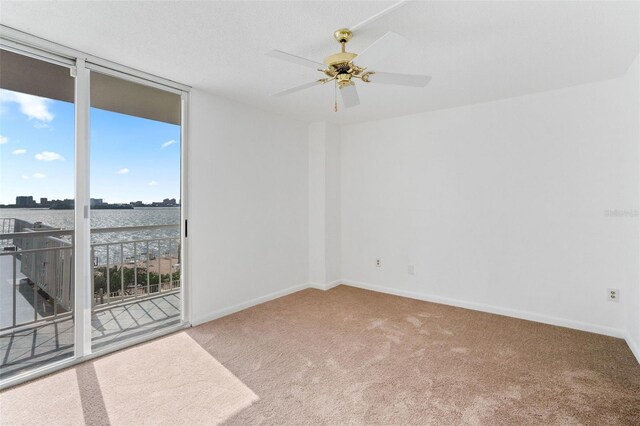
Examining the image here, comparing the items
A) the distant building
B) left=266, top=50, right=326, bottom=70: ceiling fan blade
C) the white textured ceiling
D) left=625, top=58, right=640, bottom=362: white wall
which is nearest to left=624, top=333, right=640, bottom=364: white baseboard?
left=625, top=58, right=640, bottom=362: white wall

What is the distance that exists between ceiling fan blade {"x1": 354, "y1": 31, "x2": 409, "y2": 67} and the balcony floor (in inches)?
121

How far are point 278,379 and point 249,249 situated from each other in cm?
188

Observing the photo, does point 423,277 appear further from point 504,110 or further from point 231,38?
point 231,38

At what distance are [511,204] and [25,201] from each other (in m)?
4.44

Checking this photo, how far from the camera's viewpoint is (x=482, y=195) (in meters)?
3.73

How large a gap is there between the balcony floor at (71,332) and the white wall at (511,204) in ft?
8.77

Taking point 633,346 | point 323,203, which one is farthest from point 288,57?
point 633,346

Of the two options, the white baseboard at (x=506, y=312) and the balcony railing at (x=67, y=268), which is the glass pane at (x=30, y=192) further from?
the white baseboard at (x=506, y=312)

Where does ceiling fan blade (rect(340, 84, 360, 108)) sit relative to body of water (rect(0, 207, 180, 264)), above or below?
above

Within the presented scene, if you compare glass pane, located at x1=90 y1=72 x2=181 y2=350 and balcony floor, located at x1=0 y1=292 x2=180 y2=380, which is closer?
balcony floor, located at x1=0 y1=292 x2=180 y2=380

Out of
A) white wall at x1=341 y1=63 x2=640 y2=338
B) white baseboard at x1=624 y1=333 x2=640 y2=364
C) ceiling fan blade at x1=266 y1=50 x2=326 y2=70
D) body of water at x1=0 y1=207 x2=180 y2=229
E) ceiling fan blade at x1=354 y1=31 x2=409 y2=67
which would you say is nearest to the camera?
ceiling fan blade at x1=354 y1=31 x2=409 y2=67

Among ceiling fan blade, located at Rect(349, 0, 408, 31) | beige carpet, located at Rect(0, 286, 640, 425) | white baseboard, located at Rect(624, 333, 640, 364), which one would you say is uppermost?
ceiling fan blade, located at Rect(349, 0, 408, 31)

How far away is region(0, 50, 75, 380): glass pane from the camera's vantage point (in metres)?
2.28

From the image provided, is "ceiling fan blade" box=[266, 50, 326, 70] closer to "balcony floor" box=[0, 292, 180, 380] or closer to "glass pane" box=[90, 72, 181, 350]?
"glass pane" box=[90, 72, 181, 350]
